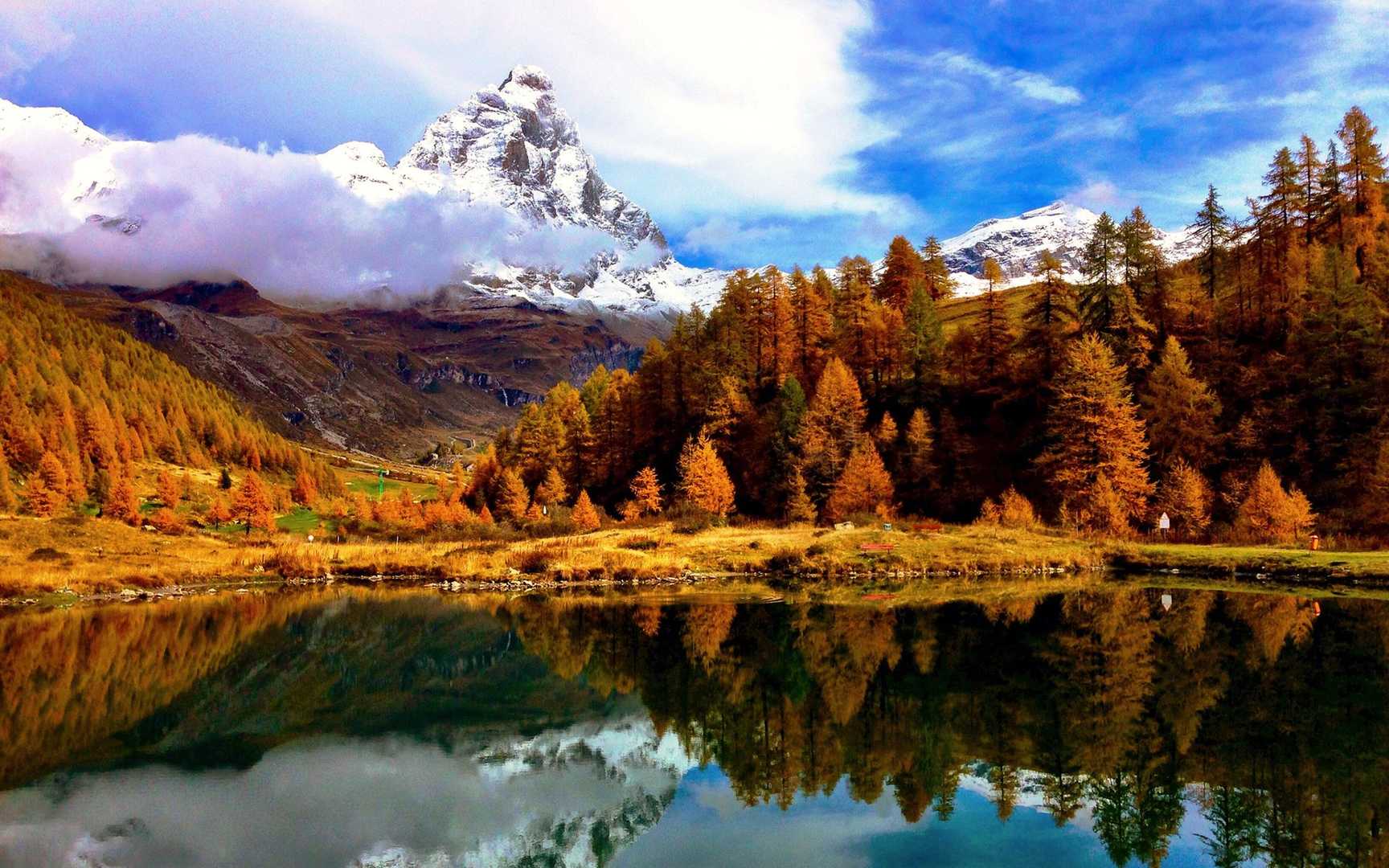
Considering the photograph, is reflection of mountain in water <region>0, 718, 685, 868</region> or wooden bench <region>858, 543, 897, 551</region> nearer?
reflection of mountain in water <region>0, 718, 685, 868</region>

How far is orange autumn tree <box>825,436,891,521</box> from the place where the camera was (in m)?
78.9

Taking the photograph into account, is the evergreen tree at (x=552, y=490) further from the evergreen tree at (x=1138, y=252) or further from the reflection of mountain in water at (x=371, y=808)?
the reflection of mountain in water at (x=371, y=808)

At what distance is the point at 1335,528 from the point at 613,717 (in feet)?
186

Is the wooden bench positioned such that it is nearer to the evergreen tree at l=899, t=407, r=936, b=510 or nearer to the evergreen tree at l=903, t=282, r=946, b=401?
the evergreen tree at l=899, t=407, r=936, b=510

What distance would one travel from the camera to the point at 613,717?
27.8 metres

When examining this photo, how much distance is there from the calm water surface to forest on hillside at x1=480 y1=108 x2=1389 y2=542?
88.2 feet

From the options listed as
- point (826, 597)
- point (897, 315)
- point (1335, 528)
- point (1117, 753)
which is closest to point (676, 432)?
point (897, 315)

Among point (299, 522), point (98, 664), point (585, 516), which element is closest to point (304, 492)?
point (299, 522)

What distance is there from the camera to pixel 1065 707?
84.1 ft

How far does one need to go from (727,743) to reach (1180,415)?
2431 inches

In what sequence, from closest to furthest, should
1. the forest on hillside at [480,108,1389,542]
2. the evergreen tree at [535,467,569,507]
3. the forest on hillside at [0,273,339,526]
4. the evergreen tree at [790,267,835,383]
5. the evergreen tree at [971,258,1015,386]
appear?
the forest on hillside at [480,108,1389,542] → the evergreen tree at [971,258,1015,386] → the evergreen tree at [790,267,835,383] → the evergreen tree at [535,467,569,507] → the forest on hillside at [0,273,339,526]

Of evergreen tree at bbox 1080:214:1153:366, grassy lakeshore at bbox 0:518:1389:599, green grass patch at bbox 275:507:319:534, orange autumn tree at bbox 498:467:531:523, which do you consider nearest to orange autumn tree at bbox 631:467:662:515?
grassy lakeshore at bbox 0:518:1389:599

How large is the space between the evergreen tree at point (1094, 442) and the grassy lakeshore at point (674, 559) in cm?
501

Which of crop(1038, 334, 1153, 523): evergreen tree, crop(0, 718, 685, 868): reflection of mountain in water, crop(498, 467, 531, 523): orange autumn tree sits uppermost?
crop(1038, 334, 1153, 523): evergreen tree
